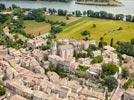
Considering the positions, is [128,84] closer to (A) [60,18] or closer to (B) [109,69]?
(B) [109,69]

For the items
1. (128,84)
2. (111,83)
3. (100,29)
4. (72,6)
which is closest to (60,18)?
(100,29)

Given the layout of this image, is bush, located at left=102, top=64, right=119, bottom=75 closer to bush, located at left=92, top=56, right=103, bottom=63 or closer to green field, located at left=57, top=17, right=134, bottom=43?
bush, located at left=92, top=56, right=103, bottom=63

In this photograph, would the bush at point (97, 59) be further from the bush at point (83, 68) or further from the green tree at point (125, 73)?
the green tree at point (125, 73)

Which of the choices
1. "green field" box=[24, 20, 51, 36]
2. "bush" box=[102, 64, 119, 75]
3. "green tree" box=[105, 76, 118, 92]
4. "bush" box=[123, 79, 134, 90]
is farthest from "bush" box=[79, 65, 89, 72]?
"green field" box=[24, 20, 51, 36]

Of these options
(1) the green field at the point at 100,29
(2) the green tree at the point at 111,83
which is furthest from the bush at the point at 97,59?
(1) the green field at the point at 100,29

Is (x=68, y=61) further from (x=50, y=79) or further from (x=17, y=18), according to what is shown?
(x=17, y=18)

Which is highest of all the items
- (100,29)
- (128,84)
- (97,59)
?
(100,29)

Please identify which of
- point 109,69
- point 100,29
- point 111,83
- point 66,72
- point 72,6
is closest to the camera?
point 111,83

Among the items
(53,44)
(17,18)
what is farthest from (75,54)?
(17,18)
